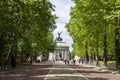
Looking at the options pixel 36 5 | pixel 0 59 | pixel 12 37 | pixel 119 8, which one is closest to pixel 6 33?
pixel 12 37

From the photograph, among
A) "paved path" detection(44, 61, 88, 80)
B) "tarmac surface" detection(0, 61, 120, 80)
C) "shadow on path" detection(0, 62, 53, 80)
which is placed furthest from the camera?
"shadow on path" detection(0, 62, 53, 80)

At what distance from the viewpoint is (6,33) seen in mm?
56812

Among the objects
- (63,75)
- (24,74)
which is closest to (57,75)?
(63,75)

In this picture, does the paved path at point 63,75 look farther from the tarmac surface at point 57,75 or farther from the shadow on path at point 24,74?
the shadow on path at point 24,74

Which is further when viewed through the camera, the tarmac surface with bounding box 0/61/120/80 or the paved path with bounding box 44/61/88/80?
the tarmac surface with bounding box 0/61/120/80

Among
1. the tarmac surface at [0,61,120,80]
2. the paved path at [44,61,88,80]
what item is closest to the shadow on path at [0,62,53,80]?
the tarmac surface at [0,61,120,80]

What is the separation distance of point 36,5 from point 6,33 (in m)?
6.68

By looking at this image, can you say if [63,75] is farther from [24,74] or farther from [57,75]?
[24,74]

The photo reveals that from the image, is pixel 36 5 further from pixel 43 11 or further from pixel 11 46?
pixel 11 46

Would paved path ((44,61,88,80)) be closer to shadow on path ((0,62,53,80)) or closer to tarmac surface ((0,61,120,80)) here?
tarmac surface ((0,61,120,80))

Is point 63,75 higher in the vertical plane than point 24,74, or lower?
lower

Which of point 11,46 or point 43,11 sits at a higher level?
point 43,11

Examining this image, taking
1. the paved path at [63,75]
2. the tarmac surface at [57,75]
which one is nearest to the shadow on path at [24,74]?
the tarmac surface at [57,75]

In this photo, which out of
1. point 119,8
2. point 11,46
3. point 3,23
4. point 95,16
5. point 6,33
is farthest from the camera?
point 11,46
